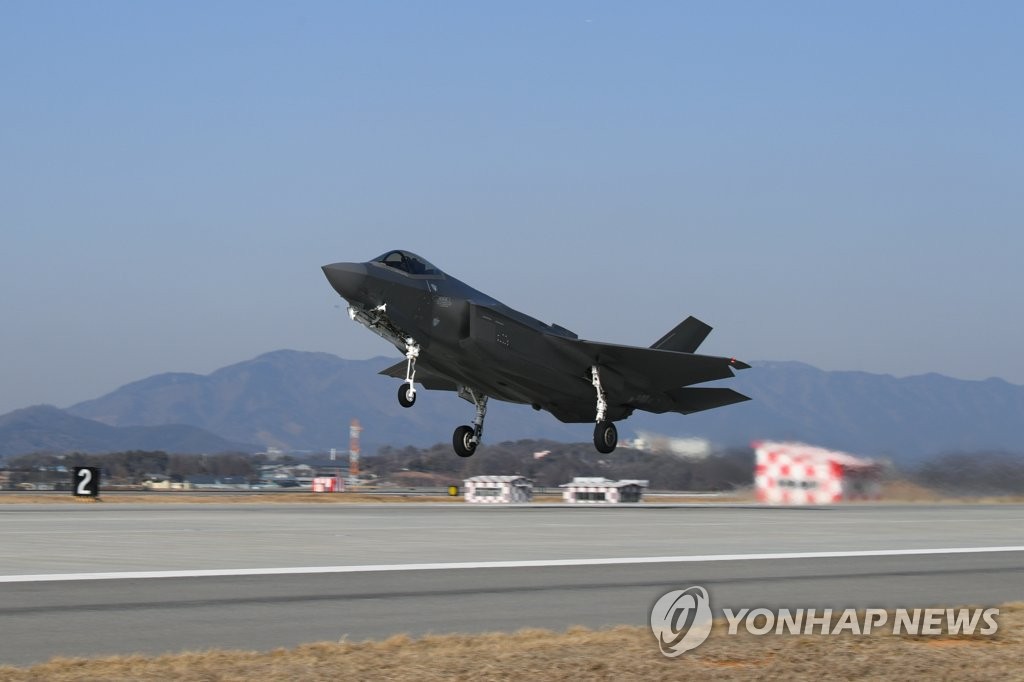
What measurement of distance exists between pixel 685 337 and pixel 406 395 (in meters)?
12.6

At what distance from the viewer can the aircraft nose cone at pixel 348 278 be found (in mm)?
31406

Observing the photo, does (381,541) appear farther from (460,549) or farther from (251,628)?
(251,628)

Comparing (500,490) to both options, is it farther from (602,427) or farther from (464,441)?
(602,427)

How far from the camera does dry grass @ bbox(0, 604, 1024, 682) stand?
311 inches

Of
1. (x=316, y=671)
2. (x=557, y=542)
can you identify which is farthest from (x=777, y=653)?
(x=557, y=542)

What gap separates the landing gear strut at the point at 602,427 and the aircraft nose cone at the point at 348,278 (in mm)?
9229

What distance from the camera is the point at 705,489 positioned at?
4481 centimetres

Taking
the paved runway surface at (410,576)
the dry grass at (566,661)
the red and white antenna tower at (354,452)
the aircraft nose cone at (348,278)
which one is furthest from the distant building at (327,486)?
the dry grass at (566,661)

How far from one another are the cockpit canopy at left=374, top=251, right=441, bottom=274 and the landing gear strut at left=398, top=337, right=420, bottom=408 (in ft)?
6.48

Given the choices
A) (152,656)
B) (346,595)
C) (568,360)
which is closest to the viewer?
(152,656)

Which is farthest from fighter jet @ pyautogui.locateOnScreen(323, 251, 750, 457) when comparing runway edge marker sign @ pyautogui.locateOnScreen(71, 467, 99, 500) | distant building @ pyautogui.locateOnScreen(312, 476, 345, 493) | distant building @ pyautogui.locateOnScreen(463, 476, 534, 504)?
distant building @ pyautogui.locateOnScreen(312, 476, 345, 493)

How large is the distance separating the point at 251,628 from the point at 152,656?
1386 millimetres

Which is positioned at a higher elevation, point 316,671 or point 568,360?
point 568,360

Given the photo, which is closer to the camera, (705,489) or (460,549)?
(460,549)
